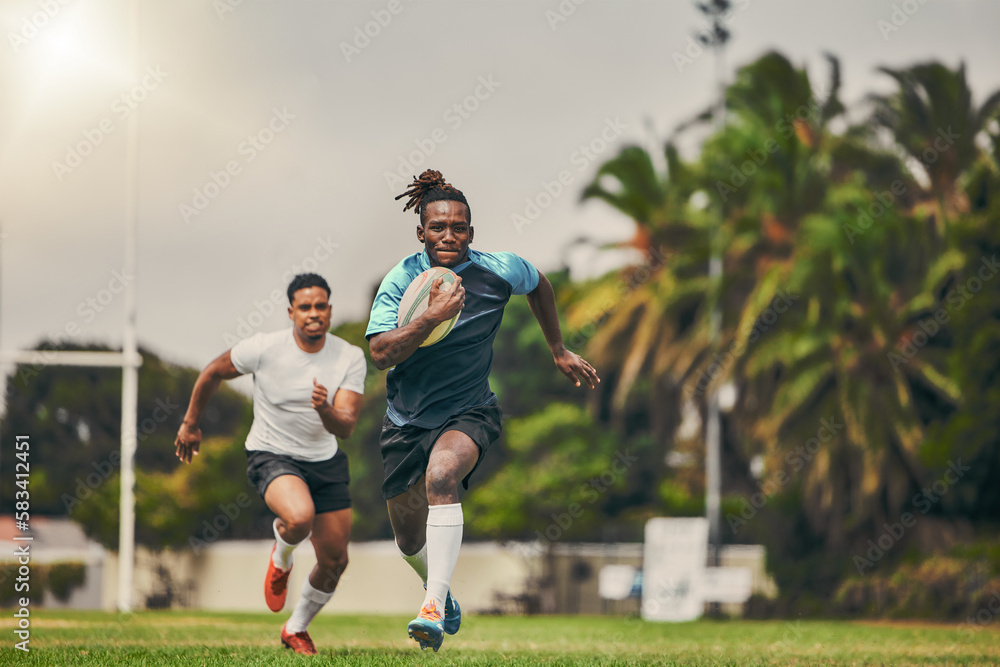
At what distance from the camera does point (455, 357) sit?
6.34m

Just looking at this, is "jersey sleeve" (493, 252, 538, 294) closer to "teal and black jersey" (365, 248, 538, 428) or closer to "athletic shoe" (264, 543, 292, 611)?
"teal and black jersey" (365, 248, 538, 428)

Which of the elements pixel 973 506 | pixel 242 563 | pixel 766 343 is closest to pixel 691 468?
pixel 766 343

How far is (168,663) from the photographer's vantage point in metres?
6.10

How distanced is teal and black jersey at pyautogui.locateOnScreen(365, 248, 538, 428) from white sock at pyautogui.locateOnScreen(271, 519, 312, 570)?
133 centimetres

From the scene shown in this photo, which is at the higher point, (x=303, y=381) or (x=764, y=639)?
(x=303, y=381)

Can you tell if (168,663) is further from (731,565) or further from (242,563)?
(242,563)

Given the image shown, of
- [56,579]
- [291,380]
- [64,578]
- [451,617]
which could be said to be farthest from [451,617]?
[64,578]

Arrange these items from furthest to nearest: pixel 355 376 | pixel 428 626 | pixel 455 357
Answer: pixel 355 376
pixel 455 357
pixel 428 626

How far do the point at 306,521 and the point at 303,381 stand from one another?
0.84m

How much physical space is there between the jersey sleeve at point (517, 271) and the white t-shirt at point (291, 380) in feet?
4.03

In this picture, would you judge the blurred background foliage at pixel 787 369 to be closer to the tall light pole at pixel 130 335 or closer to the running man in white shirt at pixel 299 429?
the tall light pole at pixel 130 335

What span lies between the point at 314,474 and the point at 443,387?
4.89ft

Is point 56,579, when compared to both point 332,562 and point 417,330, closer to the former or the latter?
point 332,562

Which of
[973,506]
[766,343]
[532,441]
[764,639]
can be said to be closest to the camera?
[764,639]
